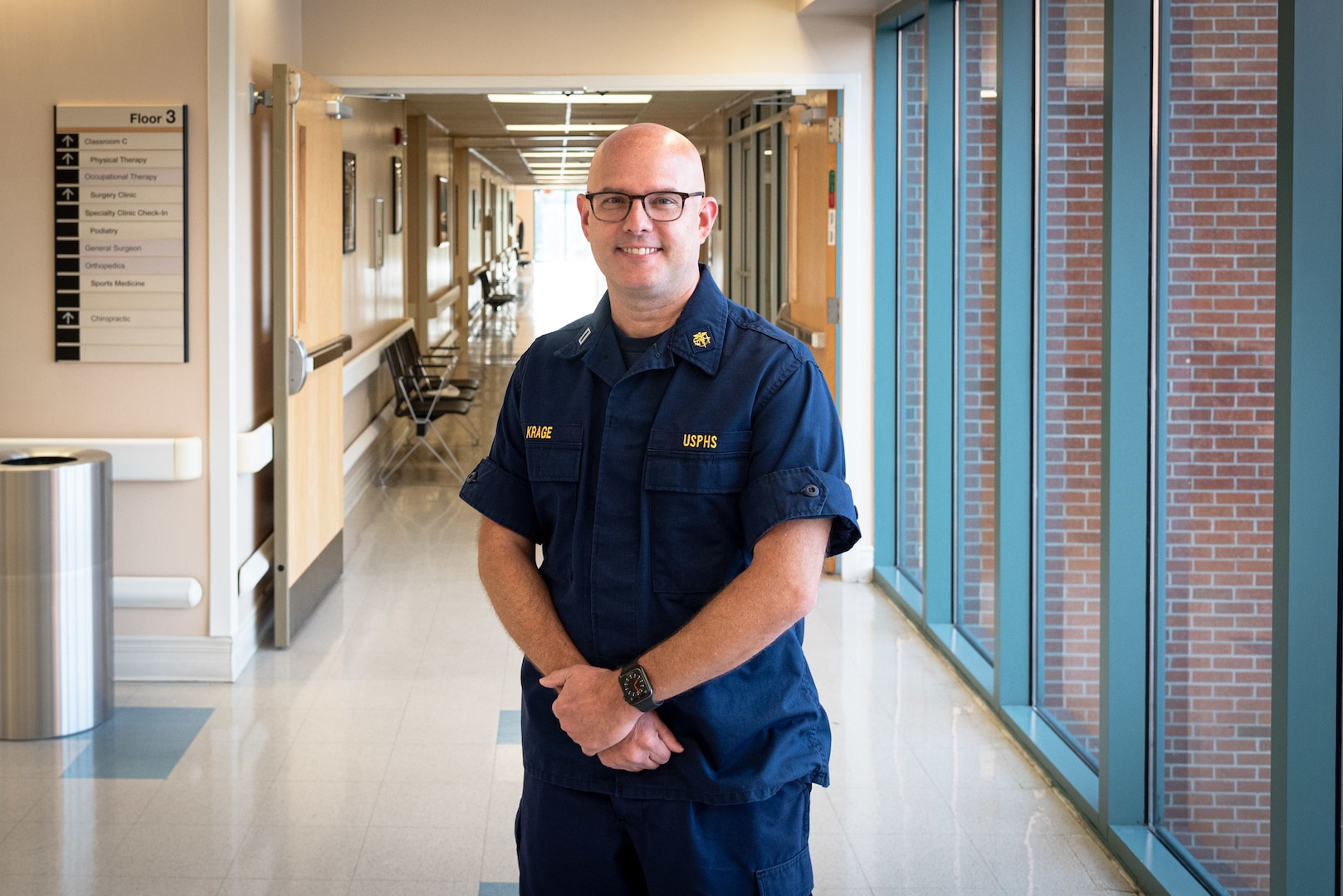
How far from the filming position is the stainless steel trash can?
13.7 ft

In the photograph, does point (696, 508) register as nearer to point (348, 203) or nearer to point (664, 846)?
point (664, 846)

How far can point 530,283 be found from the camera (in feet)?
119

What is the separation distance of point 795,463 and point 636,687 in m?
0.37

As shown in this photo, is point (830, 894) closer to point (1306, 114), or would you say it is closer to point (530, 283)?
point (1306, 114)

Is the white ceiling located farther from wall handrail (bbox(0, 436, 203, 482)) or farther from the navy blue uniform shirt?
the navy blue uniform shirt

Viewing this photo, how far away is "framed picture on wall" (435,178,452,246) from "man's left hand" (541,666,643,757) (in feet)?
41.7

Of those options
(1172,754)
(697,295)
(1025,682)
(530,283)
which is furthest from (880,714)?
(530,283)

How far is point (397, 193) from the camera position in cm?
1098

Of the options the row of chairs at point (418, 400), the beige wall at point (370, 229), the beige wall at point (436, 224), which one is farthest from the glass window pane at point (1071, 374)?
the beige wall at point (436, 224)

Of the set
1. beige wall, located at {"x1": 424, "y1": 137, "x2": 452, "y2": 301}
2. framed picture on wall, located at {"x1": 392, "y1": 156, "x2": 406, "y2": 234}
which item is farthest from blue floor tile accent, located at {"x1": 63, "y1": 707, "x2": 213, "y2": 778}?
beige wall, located at {"x1": 424, "y1": 137, "x2": 452, "y2": 301}

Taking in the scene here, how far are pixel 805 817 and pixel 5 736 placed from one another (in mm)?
3362

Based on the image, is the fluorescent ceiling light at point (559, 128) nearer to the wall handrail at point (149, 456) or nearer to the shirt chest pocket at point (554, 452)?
the wall handrail at point (149, 456)

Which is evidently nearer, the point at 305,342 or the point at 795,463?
the point at 795,463

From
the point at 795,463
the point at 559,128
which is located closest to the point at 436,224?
the point at 559,128
